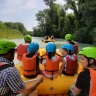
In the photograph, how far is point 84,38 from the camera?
25359 mm

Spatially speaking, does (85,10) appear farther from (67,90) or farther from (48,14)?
(48,14)

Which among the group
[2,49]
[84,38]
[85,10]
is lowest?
[84,38]

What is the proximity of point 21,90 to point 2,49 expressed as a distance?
0.36 m

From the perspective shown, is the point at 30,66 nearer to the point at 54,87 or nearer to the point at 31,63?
the point at 31,63

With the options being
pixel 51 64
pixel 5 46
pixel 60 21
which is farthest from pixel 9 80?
pixel 60 21

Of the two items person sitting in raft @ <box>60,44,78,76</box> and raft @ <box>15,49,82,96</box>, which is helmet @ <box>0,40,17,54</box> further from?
person sitting in raft @ <box>60,44,78,76</box>

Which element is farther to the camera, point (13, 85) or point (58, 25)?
point (58, 25)

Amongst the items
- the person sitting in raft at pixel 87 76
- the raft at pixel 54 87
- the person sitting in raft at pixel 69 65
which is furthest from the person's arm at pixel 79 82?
the person sitting in raft at pixel 69 65

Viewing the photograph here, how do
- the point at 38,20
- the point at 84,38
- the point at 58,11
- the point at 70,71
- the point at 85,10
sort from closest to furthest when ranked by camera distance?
the point at 70,71 → the point at 85,10 → the point at 84,38 → the point at 58,11 → the point at 38,20

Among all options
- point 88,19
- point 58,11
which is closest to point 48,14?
point 58,11

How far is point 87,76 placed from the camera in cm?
195

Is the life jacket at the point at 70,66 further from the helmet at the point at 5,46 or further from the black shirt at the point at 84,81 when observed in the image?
the helmet at the point at 5,46

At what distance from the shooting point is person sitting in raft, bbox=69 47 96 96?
6.35 feet

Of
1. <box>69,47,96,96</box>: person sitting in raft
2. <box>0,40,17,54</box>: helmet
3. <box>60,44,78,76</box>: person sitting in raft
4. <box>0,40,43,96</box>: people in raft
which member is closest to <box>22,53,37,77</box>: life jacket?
<box>60,44,78,76</box>: person sitting in raft
